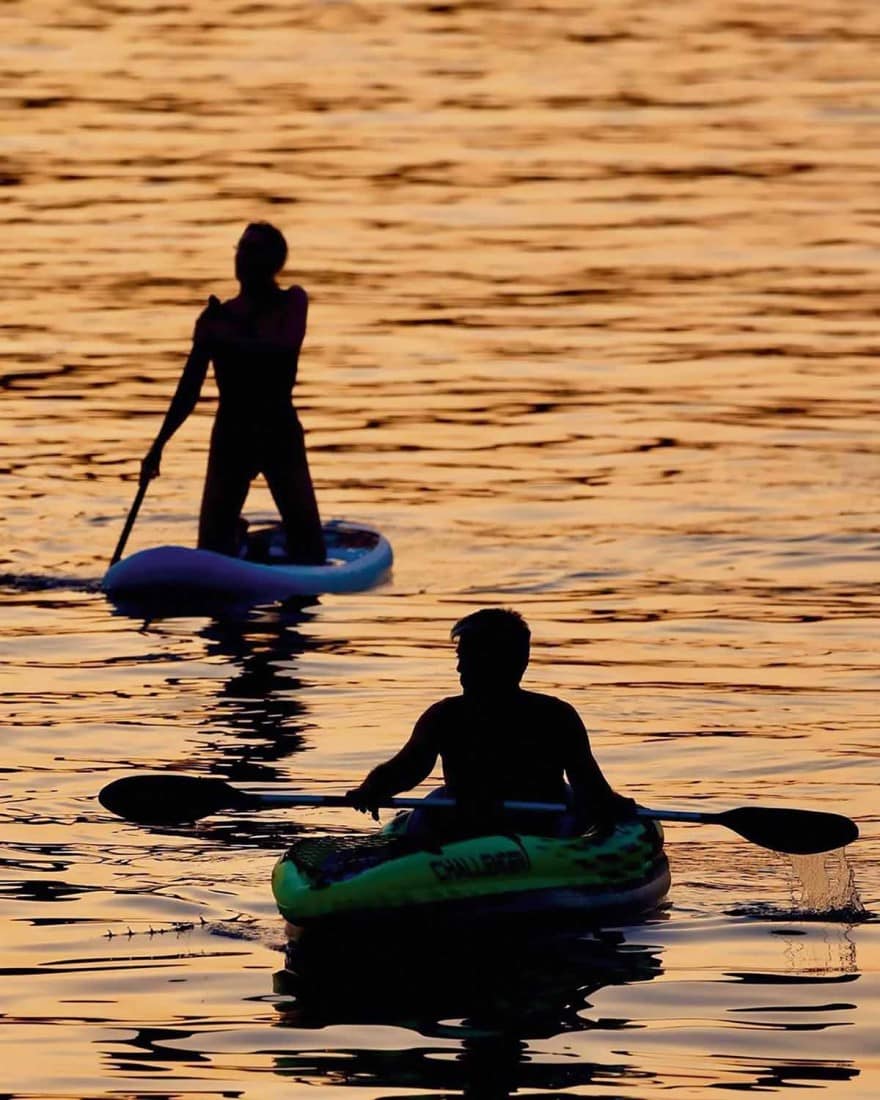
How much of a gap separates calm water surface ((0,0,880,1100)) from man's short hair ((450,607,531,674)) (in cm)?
105

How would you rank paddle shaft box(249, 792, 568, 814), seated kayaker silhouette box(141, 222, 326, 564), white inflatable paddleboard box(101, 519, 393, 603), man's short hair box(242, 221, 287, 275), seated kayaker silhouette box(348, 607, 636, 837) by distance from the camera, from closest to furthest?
seated kayaker silhouette box(348, 607, 636, 837)
paddle shaft box(249, 792, 568, 814)
man's short hair box(242, 221, 287, 275)
seated kayaker silhouette box(141, 222, 326, 564)
white inflatable paddleboard box(101, 519, 393, 603)

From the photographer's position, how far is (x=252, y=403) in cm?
1730

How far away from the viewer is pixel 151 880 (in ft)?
39.0

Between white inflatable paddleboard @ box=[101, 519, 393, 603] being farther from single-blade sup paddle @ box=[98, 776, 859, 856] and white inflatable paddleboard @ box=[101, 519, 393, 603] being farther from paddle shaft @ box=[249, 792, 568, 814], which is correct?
paddle shaft @ box=[249, 792, 568, 814]

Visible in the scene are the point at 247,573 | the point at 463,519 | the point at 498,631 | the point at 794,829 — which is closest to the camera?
the point at 498,631

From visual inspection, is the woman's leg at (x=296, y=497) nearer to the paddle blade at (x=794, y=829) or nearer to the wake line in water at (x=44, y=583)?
the wake line in water at (x=44, y=583)

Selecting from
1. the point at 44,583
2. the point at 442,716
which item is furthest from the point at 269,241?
the point at 442,716

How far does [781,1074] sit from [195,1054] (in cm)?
177

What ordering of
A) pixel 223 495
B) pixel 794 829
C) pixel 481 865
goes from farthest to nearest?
1. pixel 223 495
2. pixel 794 829
3. pixel 481 865

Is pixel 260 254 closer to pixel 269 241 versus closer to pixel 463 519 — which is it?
pixel 269 241

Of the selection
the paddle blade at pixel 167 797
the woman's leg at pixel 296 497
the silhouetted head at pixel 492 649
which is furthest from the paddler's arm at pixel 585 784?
the woman's leg at pixel 296 497

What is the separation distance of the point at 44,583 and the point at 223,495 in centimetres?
123

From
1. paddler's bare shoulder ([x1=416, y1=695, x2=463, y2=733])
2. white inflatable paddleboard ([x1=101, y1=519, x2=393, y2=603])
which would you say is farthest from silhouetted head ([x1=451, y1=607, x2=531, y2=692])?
white inflatable paddleboard ([x1=101, y1=519, x2=393, y2=603])

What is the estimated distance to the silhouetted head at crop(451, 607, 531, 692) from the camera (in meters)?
10.9
